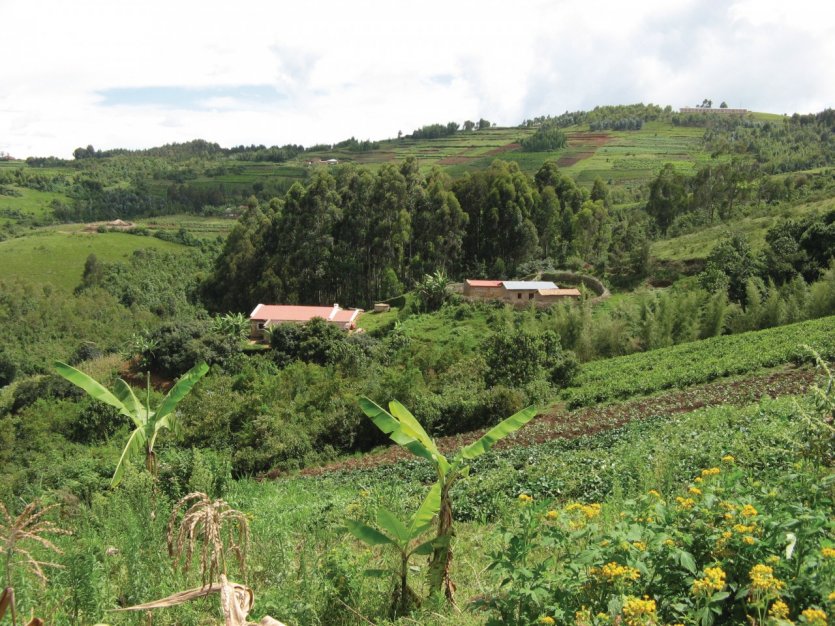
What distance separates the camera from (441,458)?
4.72 m

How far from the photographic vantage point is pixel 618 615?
2.99 m

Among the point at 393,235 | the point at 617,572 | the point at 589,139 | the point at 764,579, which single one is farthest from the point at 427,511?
the point at 589,139

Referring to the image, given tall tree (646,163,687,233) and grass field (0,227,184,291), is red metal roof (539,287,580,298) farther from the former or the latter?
grass field (0,227,184,291)

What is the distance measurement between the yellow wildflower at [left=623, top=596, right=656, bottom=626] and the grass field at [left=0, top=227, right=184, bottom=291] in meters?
66.9

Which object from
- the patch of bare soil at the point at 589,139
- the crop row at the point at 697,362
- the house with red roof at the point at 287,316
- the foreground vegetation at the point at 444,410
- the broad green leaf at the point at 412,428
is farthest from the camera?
the patch of bare soil at the point at 589,139

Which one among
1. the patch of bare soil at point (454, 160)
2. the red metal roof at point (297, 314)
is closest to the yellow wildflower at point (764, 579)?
the red metal roof at point (297, 314)

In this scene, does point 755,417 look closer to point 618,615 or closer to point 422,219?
point 618,615

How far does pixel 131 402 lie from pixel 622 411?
482 inches

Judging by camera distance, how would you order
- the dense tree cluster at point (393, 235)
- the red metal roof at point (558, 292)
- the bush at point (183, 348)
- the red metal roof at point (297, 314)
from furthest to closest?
the dense tree cluster at point (393, 235) → the red metal roof at point (297, 314) → the red metal roof at point (558, 292) → the bush at point (183, 348)

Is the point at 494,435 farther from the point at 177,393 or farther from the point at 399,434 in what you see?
the point at 177,393

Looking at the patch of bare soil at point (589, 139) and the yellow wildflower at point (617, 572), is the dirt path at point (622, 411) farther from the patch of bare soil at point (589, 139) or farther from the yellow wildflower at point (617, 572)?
the patch of bare soil at point (589, 139)

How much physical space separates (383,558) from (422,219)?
122 feet

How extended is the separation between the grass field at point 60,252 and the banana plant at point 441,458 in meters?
64.4

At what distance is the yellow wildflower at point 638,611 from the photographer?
2.81 metres
